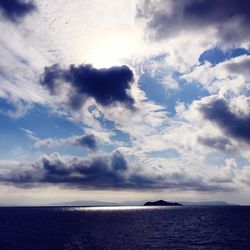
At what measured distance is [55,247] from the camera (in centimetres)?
7894

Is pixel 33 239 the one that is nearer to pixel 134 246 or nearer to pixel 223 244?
pixel 134 246

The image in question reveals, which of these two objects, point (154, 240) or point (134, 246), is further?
point (154, 240)

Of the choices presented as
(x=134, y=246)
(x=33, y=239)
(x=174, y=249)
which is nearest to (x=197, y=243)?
(x=174, y=249)

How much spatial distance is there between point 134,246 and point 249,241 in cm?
3294

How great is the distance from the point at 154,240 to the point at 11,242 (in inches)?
1507

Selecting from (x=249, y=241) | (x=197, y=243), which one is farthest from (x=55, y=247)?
(x=249, y=241)

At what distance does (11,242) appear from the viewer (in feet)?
290

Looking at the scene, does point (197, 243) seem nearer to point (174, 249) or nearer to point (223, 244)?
point (223, 244)

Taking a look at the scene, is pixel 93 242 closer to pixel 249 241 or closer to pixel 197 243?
pixel 197 243

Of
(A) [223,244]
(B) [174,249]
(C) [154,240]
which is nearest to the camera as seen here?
(B) [174,249]

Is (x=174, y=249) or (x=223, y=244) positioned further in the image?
(x=223, y=244)

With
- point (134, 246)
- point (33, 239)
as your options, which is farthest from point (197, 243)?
point (33, 239)

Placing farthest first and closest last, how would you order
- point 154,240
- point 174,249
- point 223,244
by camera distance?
point 154,240 < point 223,244 < point 174,249

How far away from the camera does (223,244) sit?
85.7 m
